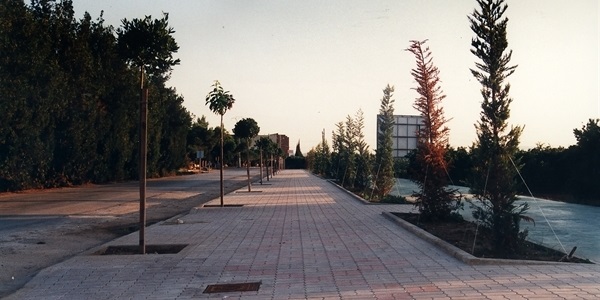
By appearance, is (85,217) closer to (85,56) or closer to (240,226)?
(240,226)

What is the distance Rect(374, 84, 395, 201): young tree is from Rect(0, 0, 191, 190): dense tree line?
366 inches

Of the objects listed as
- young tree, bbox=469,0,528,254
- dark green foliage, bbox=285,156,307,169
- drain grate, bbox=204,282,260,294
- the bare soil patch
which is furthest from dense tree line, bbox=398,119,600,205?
dark green foliage, bbox=285,156,307,169

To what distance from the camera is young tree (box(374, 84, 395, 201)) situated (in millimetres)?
24797

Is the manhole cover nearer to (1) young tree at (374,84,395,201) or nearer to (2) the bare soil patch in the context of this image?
(2) the bare soil patch

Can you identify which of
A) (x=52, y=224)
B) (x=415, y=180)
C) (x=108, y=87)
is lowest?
(x=52, y=224)

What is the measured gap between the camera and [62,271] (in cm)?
871

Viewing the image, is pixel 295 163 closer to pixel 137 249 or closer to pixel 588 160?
pixel 588 160

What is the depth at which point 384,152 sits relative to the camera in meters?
25.0

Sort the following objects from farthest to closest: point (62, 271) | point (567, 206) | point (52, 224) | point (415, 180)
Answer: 1. point (567, 206)
2. point (52, 224)
3. point (415, 180)
4. point (62, 271)

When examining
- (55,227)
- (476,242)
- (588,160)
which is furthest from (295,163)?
(476,242)

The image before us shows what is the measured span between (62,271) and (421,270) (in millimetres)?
5018

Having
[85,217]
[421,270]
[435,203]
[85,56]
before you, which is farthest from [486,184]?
[85,56]

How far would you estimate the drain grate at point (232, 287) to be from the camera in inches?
283

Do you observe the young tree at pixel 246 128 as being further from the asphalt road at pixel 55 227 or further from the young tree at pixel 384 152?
the young tree at pixel 384 152
